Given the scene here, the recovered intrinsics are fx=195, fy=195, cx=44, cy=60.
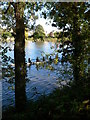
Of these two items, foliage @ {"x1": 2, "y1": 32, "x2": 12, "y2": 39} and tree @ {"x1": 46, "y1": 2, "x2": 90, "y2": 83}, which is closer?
tree @ {"x1": 46, "y1": 2, "x2": 90, "y2": 83}

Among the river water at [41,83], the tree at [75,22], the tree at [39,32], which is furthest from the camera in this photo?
the river water at [41,83]

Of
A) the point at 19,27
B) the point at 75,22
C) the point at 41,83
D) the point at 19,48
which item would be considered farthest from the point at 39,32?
the point at 41,83

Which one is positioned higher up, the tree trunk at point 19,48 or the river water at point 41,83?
the tree trunk at point 19,48

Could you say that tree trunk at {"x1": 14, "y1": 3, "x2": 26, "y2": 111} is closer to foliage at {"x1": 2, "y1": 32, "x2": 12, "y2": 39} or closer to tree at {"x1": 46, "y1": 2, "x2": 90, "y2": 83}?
foliage at {"x1": 2, "y1": 32, "x2": 12, "y2": 39}

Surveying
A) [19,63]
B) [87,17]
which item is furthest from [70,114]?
[87,17]

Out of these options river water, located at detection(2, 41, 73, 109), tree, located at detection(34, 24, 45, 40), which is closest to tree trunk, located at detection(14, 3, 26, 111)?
river water, located at detection(2, 41, 73, 109)

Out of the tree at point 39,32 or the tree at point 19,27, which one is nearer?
the tree at point 19,27

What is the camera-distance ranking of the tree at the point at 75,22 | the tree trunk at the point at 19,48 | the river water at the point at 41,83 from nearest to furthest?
the tree at the point at 75,22
the tree trunk at the point at 19,48
the river water at the point at 41,83

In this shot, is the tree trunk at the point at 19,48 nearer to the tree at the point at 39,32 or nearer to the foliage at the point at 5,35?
the foliage at the point at 5,35

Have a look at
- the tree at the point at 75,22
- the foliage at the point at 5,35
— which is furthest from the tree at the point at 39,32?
→ the foliage at the point at 5,35

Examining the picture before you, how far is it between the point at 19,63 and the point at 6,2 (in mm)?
2224

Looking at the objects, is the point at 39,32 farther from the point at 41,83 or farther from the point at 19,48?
the point at 41,83

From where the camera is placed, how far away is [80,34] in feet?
23.6

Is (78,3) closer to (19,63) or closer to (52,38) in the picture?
(52,38)
